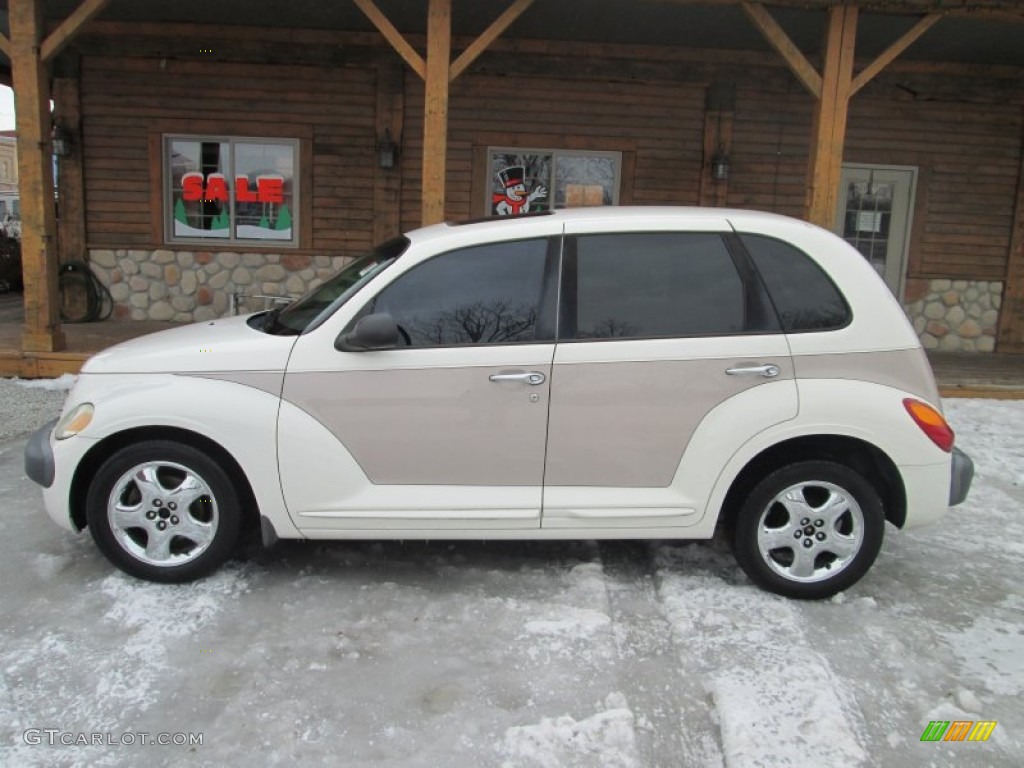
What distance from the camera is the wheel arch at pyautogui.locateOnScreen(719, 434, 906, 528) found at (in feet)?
11.7

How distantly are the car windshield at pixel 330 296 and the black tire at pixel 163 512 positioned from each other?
70 centimetres

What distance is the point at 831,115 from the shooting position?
7.05 m

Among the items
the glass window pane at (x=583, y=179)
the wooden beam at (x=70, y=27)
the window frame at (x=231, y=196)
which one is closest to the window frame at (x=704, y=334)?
the wooden beam at (x=70, y=27)

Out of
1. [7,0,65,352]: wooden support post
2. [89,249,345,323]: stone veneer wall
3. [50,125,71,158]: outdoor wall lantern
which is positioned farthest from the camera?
[89,249,345,323]: stone veneer wall

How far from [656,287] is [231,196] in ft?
26.9

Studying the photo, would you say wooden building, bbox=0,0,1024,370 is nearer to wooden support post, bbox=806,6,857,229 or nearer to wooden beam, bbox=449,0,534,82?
wooden support post, bbox=806,6,857,229

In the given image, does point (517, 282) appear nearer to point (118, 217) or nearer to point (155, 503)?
point (155, 503)

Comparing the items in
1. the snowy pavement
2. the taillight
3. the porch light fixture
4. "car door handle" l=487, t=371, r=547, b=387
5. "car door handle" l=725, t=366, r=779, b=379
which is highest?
the porch light fixture

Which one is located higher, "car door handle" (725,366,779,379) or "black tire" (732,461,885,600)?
"car door handle" (725,366,779,379)

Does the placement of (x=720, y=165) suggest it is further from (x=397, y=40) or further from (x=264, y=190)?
(x=264, y=190)

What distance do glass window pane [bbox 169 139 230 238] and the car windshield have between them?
7.07 meters

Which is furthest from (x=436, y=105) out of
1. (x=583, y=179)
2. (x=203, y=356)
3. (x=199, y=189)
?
(x=199, y=189)

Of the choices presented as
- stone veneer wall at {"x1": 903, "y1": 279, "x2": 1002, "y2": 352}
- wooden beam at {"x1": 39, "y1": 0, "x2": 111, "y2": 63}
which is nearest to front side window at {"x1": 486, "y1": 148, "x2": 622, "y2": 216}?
stone veneer wall at {"x1": 903, "y1": 279, "x2": 1002, "y2": 352}

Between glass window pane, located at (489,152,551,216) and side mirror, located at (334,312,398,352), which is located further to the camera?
glass window pane, located at (489,152,551,216)
